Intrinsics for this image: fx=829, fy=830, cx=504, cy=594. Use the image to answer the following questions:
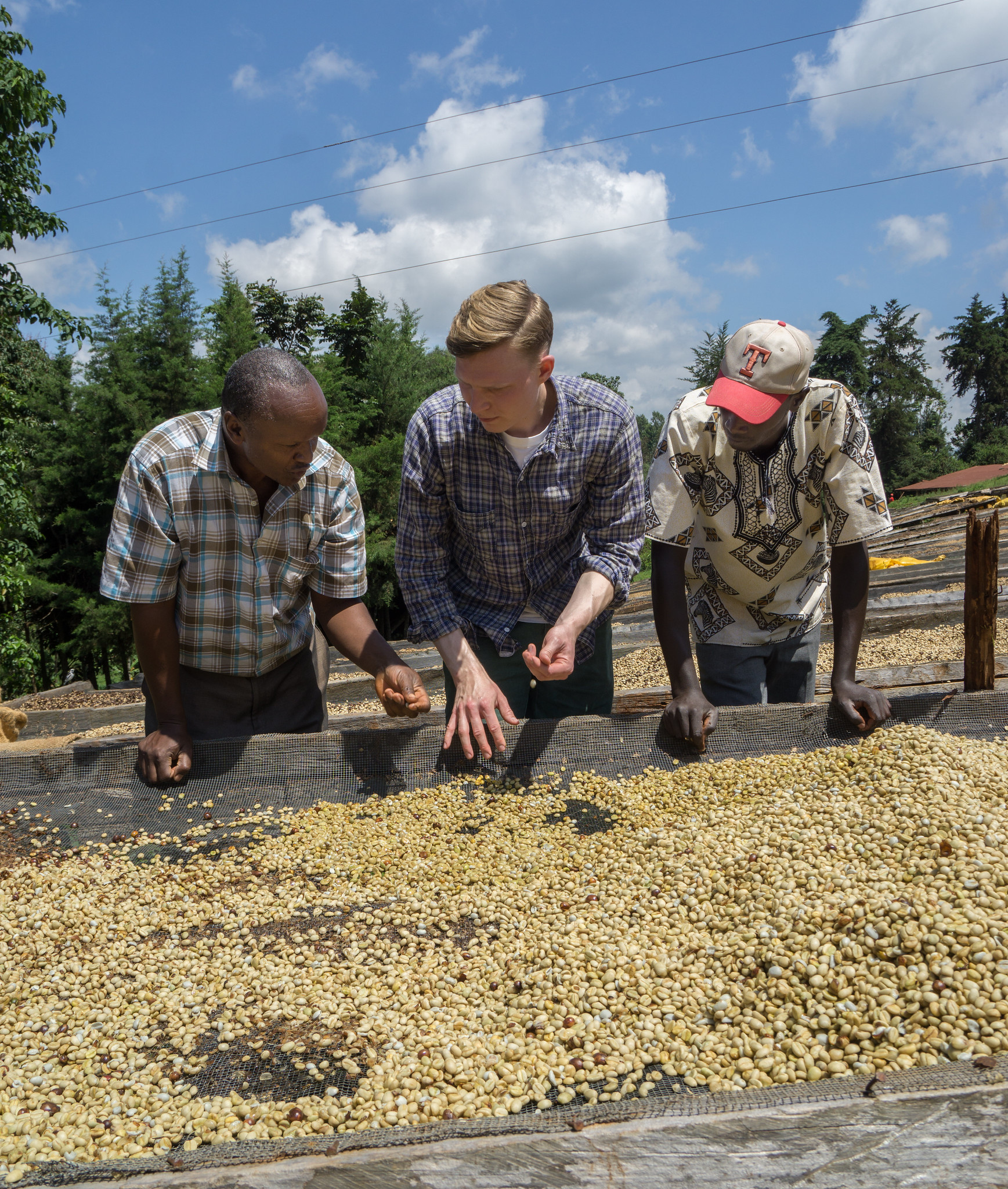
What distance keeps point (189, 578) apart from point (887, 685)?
3686mm

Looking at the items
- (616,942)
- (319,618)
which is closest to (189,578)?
(319,618)

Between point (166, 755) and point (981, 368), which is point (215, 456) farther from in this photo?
point (981, 368)

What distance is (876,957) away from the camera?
5.54 ft

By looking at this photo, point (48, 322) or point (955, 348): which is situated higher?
point (955, 348)

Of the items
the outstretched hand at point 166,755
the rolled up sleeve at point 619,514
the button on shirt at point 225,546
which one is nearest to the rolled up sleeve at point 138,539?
the button on shirt at point 225,546

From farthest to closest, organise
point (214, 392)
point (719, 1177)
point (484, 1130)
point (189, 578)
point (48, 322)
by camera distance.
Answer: point (214, 392) < point (48, 322) < point (189, 578) < point (484, 1130) < point (719, 1177)

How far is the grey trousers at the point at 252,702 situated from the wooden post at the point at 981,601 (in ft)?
7.58

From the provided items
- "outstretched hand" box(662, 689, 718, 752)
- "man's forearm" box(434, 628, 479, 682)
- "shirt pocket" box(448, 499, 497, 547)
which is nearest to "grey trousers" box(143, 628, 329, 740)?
"man's forearm" box(434, 628, 479, 682)

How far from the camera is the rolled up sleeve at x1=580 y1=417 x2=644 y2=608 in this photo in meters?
2.67

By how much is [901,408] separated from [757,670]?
153 ft

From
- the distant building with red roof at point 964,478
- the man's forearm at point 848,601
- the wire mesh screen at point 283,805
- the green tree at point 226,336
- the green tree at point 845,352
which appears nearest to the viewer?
the wire mesh screen at point 283,805

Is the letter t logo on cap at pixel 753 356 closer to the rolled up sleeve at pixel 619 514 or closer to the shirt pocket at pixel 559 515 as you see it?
the rolled up sleeve at pixel 619 514

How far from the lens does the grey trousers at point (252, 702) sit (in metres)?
2.91

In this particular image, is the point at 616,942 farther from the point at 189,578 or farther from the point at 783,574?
the point at 189,578
